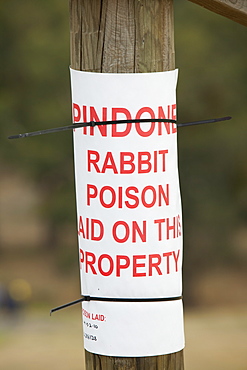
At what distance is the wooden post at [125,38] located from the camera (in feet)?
5.01

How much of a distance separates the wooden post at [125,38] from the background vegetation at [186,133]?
5.14 metres

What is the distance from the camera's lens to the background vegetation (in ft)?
22.3

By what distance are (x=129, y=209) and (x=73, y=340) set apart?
4969 millimetres

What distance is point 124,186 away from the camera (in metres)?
1.54

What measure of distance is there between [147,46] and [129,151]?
0.71 feet

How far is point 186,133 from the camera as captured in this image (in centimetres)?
678

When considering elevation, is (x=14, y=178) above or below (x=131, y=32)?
below

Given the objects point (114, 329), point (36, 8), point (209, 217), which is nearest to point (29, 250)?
point (209, 217)

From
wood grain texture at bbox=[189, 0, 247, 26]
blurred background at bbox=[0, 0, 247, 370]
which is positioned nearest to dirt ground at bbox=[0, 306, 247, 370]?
blurred background at bbox=[0, 0, 247, 370]

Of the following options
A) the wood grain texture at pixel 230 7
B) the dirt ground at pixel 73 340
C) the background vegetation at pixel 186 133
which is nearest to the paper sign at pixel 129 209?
the wood grain texture at pixel 230 7

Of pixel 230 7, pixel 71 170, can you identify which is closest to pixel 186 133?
pixel 71 170

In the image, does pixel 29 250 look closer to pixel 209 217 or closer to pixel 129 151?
pixel 209 217

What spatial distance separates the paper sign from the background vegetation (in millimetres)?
5154

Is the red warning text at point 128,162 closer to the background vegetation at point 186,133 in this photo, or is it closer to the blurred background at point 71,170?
the blurred background at point 71,170
